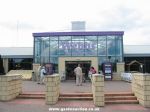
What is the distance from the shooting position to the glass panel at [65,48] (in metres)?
39.4

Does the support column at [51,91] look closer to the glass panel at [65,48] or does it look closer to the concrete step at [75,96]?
the concrete step at [75,96]

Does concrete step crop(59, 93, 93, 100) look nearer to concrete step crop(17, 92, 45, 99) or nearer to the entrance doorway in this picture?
concrete step crop(17, 92, 45, 99)

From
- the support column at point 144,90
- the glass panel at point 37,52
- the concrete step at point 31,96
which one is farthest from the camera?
the glass panel at point 37,52

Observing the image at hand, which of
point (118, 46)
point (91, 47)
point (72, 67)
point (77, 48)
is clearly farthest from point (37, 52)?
point (118, 46)

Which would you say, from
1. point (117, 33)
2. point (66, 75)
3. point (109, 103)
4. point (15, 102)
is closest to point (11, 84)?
point (15, 102)

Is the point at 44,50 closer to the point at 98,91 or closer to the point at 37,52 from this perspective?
the point at 37,52

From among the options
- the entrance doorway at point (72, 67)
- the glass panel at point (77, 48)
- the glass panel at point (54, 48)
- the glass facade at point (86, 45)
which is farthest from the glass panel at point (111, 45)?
the glass panel at point (54, 48)

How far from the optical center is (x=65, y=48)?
3950 centimetres

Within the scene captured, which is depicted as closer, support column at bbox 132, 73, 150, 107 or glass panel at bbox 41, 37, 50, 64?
support column at bbox 132, 73, 150, 107

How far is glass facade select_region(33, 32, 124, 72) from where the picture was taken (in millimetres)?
39188

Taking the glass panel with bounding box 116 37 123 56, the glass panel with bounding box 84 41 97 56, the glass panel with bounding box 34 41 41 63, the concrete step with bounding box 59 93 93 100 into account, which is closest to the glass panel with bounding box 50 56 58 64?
the glass panel with bounding box 34 41 41 63

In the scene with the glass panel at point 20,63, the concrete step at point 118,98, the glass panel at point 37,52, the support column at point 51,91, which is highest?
Result: the glass panel at point 37,52

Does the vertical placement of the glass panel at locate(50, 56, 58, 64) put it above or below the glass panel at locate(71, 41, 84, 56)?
below

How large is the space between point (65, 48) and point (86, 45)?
242 centimetres
